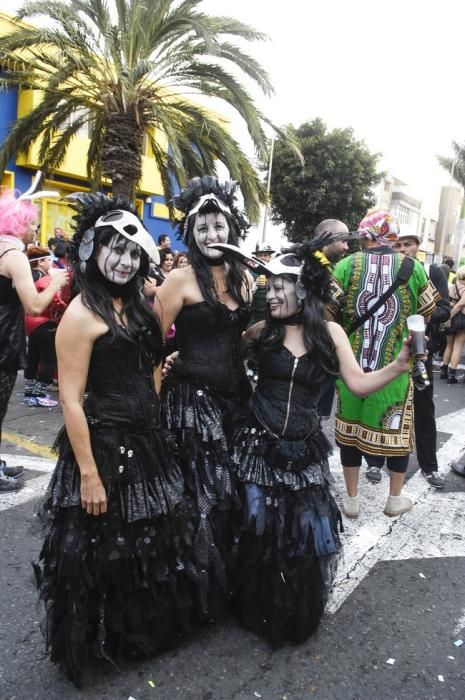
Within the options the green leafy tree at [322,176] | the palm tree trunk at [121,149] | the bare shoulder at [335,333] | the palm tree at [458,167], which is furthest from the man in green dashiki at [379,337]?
the palm tree at [458,167]

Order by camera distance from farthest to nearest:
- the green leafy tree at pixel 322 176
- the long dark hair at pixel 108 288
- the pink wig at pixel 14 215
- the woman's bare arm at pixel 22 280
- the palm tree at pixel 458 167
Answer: the palm tree at pixel 458 167
the green leafy tree at pixel 322 176
the pink wig at pixel 14 215
the woman's bare arm at pixel 22 280
the long dark hair at pixel 108 288

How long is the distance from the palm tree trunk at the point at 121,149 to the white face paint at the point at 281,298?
25.2 feet

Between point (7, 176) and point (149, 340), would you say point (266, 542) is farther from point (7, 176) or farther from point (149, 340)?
point (7, 176)

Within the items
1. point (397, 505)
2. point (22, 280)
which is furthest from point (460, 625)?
point (22, 280)

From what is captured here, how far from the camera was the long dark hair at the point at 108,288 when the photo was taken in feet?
7.41

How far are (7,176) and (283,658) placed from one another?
1594 cm

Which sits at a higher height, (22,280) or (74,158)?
(74,158)

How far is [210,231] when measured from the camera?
108 inches

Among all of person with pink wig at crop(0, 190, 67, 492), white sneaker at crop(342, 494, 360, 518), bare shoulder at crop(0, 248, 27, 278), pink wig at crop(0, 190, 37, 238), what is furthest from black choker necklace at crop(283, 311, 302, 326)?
pink wig at crop(0, 190, 37, 238)

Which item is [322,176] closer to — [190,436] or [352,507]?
[352,507]

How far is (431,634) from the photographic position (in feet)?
8.77

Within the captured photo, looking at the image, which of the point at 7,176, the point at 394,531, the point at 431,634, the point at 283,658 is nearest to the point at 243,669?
the point at 283,658

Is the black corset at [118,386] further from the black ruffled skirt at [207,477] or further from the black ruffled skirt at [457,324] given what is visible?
the black ruffled skirt at [457,324]

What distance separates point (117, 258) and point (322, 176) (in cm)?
2673
